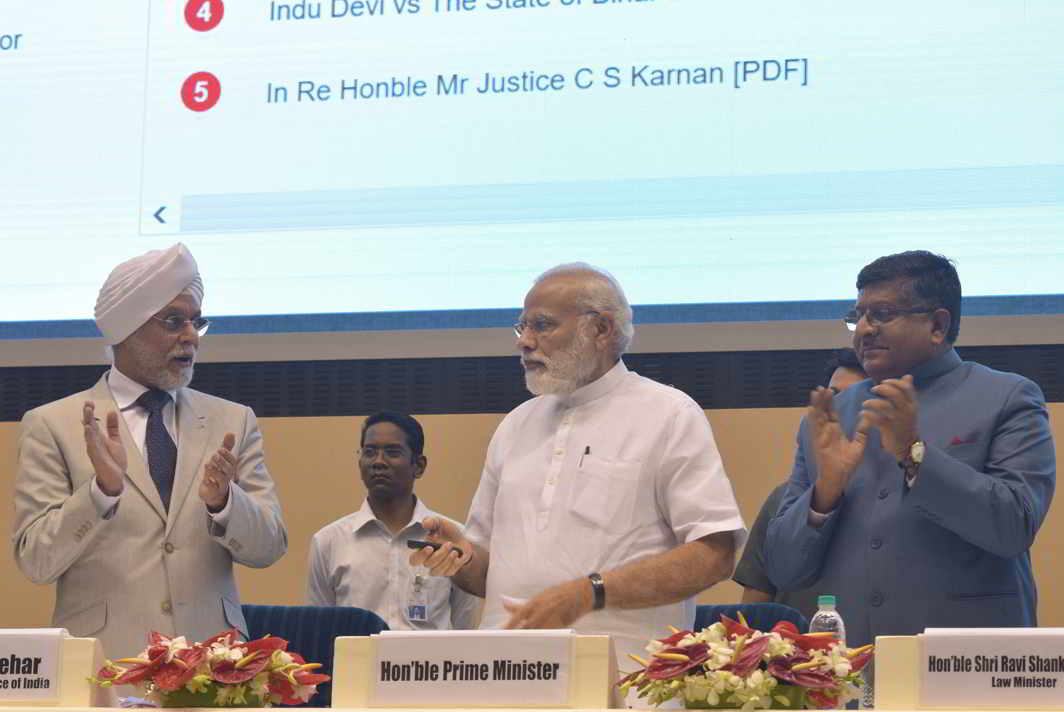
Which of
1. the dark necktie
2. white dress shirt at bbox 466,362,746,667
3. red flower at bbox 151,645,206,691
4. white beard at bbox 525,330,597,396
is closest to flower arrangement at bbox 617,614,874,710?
red flower at bbox 151,645,206,691

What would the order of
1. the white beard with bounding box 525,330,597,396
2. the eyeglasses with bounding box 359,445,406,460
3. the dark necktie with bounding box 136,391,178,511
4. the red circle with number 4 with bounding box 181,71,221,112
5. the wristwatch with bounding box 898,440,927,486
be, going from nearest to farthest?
the wristwatch with bounding box 898,440,927,486 < the white beard with bounding box 525,330,597,396 < the dark necktie with bounding box 136,391,178,511 < the eyeglasses with bounding box 359,445,406,460 < the red circle with number 4 with bounding box 181,71,221,112

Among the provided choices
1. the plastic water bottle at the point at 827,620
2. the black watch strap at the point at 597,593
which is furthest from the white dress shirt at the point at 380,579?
the plastic water bottle at the point at 827,620

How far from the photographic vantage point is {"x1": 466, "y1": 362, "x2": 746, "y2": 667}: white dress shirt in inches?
115

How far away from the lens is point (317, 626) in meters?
3.71

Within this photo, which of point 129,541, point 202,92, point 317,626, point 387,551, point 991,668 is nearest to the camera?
point 991,668

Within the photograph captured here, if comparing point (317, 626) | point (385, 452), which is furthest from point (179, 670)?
point (385, 452)

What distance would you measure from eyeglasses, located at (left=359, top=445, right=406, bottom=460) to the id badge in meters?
0.39

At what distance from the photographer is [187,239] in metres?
4.63

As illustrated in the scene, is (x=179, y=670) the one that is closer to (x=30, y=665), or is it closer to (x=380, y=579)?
(x=30, y=665)

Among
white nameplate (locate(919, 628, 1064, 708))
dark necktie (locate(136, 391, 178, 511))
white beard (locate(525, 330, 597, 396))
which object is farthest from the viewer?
dark necktie (locate(136, 391, 178, 511))

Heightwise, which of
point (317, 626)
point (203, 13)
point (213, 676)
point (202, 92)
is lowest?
point (317, 626)

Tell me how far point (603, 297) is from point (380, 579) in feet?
4.90

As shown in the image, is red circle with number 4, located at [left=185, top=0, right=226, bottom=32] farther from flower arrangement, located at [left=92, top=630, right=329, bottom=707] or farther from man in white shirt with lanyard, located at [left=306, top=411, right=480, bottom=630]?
flower arrangement, located at [left=92, top=630, right=329, bottom=707]

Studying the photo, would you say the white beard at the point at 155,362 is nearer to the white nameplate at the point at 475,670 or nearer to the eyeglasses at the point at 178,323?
the eyeglasses at the point at 178,323
